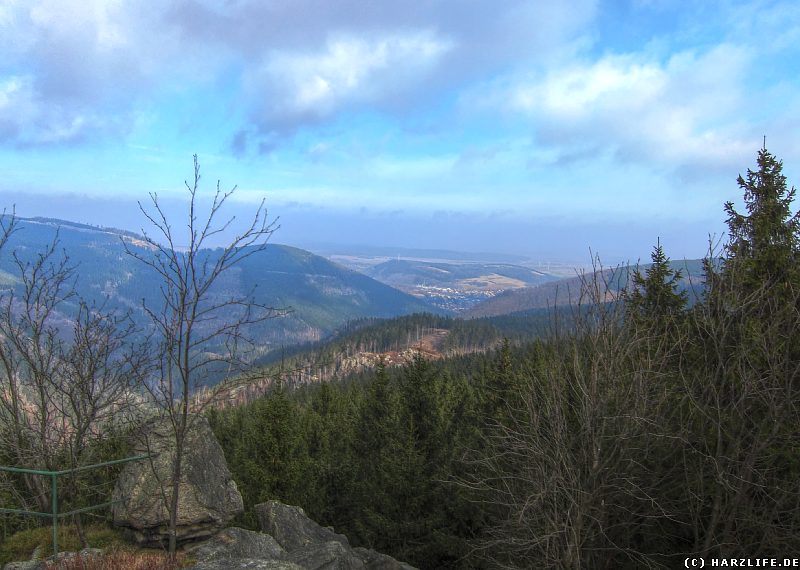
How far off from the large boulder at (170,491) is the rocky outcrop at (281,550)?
1.94 ft

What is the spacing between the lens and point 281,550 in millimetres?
12211

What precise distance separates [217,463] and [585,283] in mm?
11137

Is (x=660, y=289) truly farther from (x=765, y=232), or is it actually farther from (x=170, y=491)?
(x=170, y=491)

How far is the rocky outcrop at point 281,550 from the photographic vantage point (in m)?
9.03

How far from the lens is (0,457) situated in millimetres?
14812

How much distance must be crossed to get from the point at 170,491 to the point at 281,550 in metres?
3.16

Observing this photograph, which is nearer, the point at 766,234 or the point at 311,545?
the point at 311,545

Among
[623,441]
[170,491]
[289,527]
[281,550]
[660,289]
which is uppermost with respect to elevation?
[660,289]

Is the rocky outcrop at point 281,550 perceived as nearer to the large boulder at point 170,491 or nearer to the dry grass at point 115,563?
the large boulder at point 170,491

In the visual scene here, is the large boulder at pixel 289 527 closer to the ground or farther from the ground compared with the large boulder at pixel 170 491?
closer to the ground

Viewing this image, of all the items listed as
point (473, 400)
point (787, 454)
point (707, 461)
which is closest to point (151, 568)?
point (707, 461)

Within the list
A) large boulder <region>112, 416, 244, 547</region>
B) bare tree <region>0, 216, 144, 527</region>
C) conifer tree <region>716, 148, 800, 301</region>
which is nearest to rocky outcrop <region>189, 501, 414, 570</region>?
large boulder <region>112, 416, 244, 547</region>

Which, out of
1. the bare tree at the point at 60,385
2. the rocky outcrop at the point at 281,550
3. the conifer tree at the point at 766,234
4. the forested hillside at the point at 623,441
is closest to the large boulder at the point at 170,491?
the rocky outcrop at the point at 281,550

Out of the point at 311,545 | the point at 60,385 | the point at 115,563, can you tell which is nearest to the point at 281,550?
the point at 311,545
